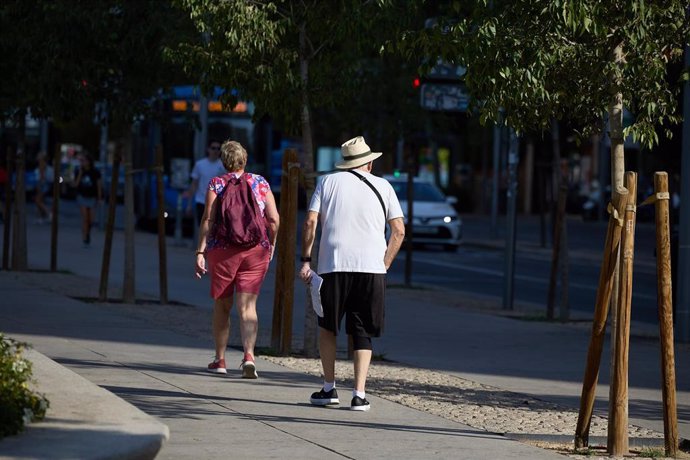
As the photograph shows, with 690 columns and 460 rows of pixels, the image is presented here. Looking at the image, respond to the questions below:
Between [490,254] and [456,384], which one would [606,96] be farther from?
[490,254]

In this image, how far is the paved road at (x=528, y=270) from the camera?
2189 centimetres

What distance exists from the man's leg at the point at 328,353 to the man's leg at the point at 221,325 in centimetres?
161

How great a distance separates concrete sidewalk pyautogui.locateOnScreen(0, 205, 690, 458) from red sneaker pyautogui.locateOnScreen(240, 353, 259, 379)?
12 centimetres

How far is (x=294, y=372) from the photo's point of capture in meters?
11.5

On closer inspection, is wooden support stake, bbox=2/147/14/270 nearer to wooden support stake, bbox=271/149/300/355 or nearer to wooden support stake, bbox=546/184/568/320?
wooden support stake, bbox=546/184/568/320

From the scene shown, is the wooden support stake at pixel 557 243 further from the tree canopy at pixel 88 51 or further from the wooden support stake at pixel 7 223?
the wooden support stake at pixel 7 223

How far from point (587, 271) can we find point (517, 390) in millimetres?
17090

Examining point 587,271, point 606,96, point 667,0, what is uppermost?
point 667,0

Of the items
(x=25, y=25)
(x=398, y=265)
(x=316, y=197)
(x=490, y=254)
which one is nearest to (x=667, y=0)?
(x=316, y=197)

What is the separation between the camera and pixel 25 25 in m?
17.1

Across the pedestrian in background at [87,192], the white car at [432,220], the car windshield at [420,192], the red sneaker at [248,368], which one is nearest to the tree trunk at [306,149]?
the red sneaker at [248,368]

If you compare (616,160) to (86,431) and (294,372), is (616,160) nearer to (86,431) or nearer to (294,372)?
(294,372)

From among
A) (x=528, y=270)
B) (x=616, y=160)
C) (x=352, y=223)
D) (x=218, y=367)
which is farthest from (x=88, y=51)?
(x=528, y=270)

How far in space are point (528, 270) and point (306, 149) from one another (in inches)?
594
